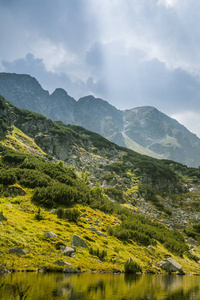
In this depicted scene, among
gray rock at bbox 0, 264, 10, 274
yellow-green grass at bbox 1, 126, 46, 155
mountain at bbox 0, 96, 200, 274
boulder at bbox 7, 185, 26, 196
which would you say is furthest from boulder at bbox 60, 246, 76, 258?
yellow-green grass at bbox 1, 126, 46, 155

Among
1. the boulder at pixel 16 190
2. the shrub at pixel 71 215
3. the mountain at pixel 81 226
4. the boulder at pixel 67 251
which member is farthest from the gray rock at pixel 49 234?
the boulder at pixel 16 190

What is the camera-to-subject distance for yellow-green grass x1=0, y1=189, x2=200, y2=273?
19766mm

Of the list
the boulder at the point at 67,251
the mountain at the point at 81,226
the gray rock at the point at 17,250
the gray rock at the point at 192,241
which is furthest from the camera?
the gray rock at the point at 192,241

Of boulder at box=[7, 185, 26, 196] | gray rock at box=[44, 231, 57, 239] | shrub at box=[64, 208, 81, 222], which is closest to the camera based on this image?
gray rock at box=[44, 231, 57, 239]

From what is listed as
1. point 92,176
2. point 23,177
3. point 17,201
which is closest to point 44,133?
point 92,176

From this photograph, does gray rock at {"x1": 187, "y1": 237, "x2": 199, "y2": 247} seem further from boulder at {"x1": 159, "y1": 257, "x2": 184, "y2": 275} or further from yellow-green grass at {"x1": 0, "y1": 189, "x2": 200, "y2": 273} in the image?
boulder at {"x1": 159, "y1": 257, "x2": 184, "y2": 275}

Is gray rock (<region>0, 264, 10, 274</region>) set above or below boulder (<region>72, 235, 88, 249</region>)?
above

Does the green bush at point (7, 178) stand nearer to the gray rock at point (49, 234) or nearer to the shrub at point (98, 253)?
the gray rock at point (49, 234)

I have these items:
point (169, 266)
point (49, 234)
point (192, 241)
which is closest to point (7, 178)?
point (49, 234)

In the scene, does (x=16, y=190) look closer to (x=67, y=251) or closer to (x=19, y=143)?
(x=67, y=251)

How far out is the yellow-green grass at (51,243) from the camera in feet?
64.8

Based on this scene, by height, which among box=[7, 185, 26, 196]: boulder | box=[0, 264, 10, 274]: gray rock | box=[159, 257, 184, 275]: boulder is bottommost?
box=[159, 257, 184, 275]: boulder

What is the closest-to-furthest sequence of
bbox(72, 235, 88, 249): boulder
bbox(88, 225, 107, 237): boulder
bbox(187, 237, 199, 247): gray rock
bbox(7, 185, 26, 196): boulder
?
bbox(72, 235, 88, 249): boulder < bbox(88, 225, 107, 237): boulder < bbox(7, 185, 26, 196): boulder < bbox(187, 237, 199, 247): gray rock

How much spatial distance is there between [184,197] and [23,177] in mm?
97625
